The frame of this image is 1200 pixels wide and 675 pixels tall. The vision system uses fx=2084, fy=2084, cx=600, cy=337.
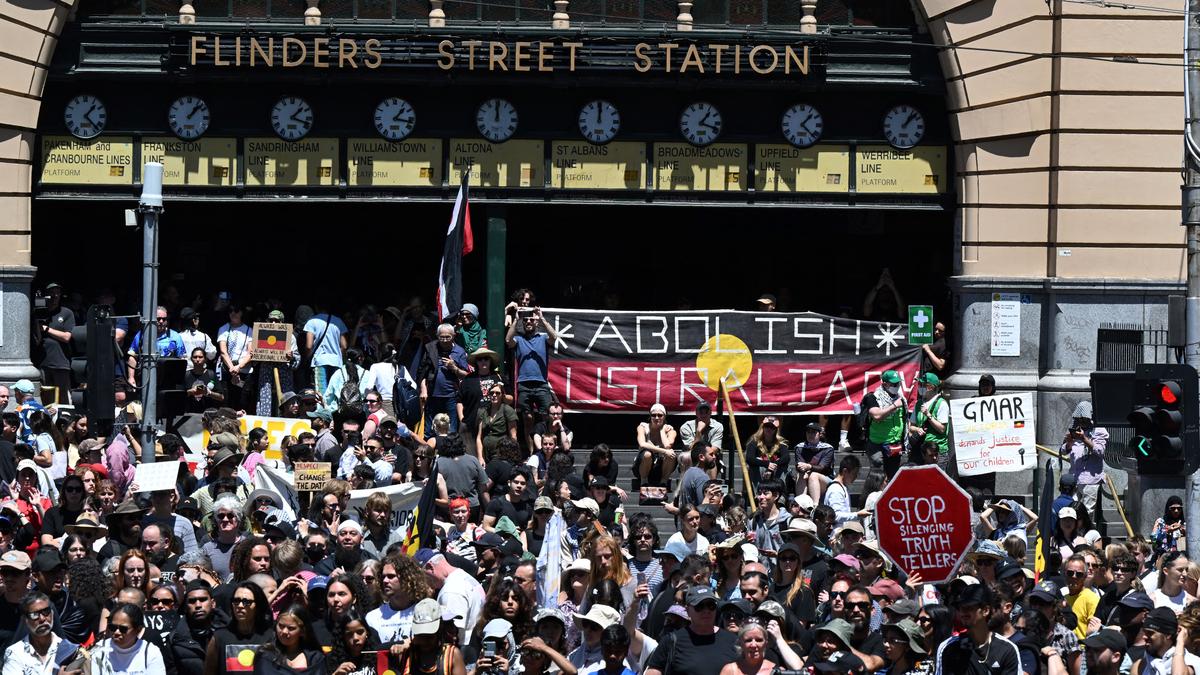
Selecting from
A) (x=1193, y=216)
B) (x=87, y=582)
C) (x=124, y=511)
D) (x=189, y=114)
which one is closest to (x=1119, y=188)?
(x=1193, y=216)

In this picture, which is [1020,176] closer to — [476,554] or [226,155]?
[226,155]

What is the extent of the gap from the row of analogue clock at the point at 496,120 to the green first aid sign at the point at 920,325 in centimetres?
284

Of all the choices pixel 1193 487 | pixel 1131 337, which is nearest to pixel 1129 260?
pixel 1131 337

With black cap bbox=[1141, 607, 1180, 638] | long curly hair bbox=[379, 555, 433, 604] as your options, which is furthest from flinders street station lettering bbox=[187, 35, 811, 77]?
black cap bbox=[1141, 607, 1180, 638]

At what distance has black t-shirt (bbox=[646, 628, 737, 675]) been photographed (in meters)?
12.2

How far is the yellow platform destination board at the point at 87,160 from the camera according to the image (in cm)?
2686

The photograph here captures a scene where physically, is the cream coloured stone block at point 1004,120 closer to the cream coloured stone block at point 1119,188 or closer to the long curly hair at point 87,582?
the cream coloured stone block at point 1119,188

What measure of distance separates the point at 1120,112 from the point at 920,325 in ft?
12.1

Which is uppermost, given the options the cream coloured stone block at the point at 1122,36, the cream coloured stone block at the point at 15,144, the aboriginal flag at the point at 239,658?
the cream coloured stone block at the point at 1122,36

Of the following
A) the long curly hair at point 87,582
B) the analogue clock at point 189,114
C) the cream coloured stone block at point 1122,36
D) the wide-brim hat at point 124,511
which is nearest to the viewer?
the long curly hair at point 87,582

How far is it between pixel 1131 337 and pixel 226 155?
1177cm

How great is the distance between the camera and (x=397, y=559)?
514 inches

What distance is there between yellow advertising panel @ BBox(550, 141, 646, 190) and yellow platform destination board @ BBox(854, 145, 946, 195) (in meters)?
2.97

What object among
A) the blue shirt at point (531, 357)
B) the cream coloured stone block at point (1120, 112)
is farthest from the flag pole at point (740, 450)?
the cream coloured stone block at point (1120, 112)
